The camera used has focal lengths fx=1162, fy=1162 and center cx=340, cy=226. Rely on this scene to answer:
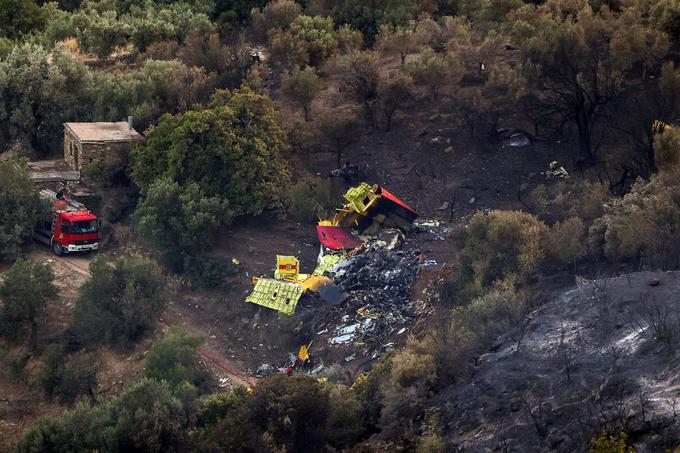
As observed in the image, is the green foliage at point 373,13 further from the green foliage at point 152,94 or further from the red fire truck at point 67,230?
the red fire truck at point 67,230

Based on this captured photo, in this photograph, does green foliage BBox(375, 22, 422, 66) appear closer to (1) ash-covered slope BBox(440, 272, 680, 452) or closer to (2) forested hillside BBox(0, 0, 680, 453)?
(2) forested hillside BBox(0, 0, 680, 453)

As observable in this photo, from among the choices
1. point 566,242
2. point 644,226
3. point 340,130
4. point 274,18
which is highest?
point 644,226

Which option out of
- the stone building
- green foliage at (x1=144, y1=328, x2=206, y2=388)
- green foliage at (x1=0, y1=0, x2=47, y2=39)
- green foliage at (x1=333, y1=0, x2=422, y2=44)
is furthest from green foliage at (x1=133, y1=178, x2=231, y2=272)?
green foliage at (x1=0, y1=0, x2=47, y2=39)

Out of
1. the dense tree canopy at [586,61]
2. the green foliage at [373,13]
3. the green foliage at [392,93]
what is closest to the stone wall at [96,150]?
the green foliage at [392,93]

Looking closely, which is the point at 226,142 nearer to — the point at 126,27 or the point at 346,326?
the point at 346,326

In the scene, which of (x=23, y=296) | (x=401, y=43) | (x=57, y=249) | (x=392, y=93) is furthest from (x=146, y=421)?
(x=401, y=43)

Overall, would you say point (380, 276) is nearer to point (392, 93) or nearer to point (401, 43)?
point (392, 93)
